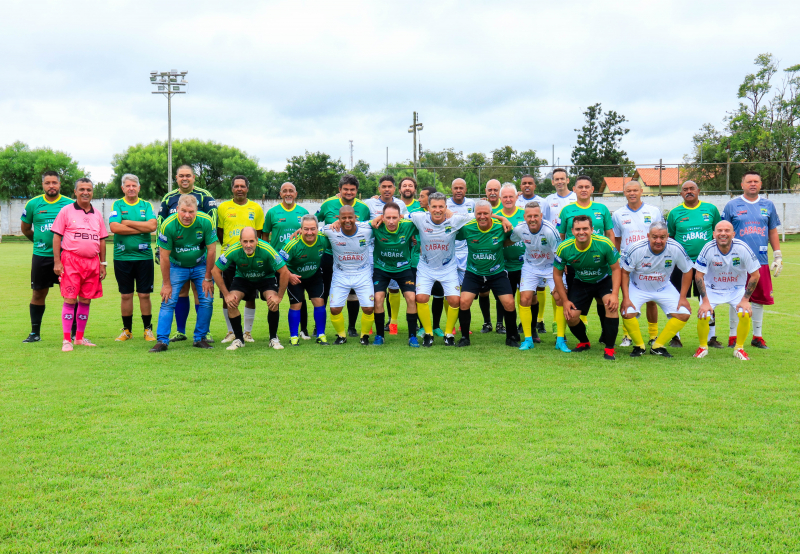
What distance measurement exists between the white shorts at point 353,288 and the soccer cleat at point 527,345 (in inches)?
73.5

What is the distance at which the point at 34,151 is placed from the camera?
1812 inches

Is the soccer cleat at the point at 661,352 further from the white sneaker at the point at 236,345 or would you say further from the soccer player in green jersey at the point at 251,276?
the white sneaker at the point at 236,345

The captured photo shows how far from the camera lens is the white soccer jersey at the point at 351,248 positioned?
743 cm

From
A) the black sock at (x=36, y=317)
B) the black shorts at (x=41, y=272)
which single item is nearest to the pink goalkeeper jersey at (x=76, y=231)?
the black shorts at (x=41, y=272)

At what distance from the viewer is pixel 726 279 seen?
6.67 meters

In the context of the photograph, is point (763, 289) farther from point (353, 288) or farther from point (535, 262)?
point (353, 288)

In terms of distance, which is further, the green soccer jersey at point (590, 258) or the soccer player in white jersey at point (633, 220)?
the soccer player in white jersey at point (633, 220)

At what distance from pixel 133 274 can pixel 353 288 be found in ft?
8.78

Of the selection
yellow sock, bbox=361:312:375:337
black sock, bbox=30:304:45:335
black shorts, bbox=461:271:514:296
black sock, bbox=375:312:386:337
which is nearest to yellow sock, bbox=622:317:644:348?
black shorts, bbox=461:271:514:296

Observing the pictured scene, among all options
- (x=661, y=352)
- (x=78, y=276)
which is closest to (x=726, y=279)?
(x=661, y=352)

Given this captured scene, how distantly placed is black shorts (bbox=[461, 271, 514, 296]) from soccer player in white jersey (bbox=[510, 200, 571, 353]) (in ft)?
0.68

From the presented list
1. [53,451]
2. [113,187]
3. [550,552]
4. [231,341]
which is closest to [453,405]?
[550,552]

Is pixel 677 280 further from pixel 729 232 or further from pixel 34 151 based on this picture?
pixel 34 151

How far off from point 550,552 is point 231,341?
5.53 meters
